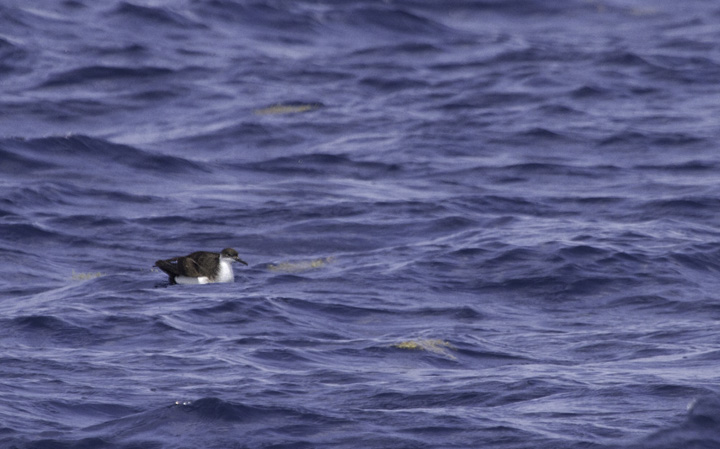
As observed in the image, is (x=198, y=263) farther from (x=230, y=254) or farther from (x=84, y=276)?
(x=84, y=276)

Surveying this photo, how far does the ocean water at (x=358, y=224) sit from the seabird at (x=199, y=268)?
0.11m

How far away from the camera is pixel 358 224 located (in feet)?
46.1

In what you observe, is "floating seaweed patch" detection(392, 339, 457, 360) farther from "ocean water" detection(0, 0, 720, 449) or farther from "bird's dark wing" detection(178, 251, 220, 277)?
"bird's dark wing" detection(178, 251, 220, 277)

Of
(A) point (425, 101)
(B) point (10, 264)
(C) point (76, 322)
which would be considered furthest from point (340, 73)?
(C) point (76, 322)

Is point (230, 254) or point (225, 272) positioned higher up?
point (230, 254)

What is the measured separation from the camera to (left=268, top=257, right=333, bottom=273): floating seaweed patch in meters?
12.4

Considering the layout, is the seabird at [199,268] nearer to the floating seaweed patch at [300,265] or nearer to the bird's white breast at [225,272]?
the bird's white breast at [225,272]

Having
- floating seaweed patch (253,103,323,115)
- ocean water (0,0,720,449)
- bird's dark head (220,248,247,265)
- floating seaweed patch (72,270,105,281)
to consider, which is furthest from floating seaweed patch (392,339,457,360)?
floating seaweed patch (253,103,323,115)

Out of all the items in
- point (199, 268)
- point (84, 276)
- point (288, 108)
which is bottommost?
point (84, 276)

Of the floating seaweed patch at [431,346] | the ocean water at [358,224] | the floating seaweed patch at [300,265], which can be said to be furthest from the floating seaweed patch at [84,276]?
the floating seaweed patch at [431,346]

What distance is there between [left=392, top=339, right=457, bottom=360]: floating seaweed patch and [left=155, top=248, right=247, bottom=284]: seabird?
269 cm

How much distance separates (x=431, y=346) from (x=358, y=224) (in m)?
4.69

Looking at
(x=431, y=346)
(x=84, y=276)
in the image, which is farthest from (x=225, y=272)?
(x=431, y=346)

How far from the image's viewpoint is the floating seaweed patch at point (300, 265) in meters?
12.4
